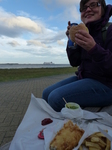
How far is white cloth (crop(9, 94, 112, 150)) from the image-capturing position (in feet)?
5.00

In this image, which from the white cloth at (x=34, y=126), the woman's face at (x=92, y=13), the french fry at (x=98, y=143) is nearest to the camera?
the french fry at (x=98, y=143)

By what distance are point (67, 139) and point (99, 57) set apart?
1059mm

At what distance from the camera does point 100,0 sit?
8.13 ft

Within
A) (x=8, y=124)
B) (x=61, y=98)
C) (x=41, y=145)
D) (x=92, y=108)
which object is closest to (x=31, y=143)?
(x=41, y=145)

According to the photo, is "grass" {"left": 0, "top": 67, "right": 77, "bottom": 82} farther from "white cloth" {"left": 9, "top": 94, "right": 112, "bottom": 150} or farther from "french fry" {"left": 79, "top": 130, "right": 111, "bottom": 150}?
"french fry" {"left": 79, "top": 130, "right": 111, "bottom": 150}

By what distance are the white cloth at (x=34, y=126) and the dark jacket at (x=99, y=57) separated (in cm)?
60

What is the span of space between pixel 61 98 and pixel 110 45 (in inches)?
40.0

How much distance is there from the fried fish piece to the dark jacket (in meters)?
0.91

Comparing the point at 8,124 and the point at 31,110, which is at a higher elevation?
the point at 31,110

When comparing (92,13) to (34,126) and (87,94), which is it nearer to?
(87,94)

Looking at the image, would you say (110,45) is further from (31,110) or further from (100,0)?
(31,110)

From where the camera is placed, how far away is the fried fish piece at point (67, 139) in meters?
1.39

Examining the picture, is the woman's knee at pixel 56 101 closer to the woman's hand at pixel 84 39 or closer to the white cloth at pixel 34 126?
the white cloth at pixel 34 126

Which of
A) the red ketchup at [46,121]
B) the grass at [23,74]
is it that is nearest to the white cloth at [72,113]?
the red ketchup at [46,121]
